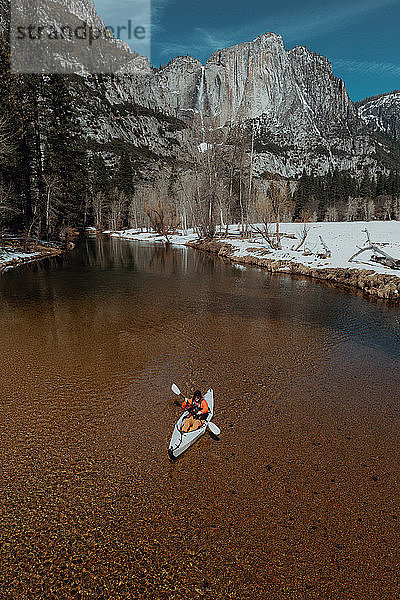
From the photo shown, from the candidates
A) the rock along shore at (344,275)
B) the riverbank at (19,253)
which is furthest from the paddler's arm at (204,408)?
the riverbank at (19,253)

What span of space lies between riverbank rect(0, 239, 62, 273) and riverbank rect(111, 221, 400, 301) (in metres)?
20.6

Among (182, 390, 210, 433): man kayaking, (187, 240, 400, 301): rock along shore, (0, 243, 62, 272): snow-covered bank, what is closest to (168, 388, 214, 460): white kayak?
(182, 390, 210, 433): man kayaking

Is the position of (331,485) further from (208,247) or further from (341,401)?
(208,247)

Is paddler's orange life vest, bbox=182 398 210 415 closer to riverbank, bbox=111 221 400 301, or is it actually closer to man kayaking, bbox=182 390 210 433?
man kayaking, bbox=182 390 210 433

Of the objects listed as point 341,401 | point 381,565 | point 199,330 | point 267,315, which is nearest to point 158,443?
point 381,565

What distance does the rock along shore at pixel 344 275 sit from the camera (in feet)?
67.1

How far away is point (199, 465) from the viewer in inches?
247

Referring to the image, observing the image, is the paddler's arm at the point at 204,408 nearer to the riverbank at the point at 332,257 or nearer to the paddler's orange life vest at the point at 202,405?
the paddler's orange life vest at the point at 202,405

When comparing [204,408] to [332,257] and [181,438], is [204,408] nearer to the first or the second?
[181,438]

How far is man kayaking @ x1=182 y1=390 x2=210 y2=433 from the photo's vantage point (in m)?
6.81

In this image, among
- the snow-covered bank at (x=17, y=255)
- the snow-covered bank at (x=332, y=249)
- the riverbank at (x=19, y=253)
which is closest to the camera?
the snow-covered bank at (x=332, y=249)

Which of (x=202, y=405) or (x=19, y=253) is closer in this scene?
(x=202, y=405)

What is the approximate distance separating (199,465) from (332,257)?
2770 cm

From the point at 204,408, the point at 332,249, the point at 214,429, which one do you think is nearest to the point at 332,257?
the point at 332,249
